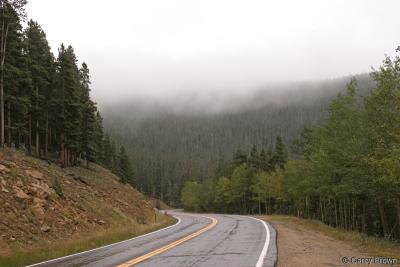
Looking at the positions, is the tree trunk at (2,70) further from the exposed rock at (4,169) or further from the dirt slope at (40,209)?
the exposed rock at (4,169)

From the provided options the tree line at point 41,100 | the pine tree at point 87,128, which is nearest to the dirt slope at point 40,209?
the tree line at point 41,100

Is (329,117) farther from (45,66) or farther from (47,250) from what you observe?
(45,66)

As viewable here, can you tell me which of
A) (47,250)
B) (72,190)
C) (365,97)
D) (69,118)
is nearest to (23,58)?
(69,118)

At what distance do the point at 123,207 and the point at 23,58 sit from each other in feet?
54.9

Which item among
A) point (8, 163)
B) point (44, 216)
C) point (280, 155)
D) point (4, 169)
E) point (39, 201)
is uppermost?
point (280, 155)

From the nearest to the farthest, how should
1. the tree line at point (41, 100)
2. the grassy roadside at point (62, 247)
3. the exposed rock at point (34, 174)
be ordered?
the grassy roadside at point (62, 247), the exposed rock at point (34, 174), the tree line at point (41, 100)

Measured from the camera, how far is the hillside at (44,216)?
61.7 ft

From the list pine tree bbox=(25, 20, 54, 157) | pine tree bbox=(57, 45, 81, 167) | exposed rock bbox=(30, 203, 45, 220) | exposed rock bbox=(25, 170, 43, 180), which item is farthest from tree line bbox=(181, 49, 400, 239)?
pine tree bbox=(25, 20, 54, 157)

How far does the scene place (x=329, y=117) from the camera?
3650 cm

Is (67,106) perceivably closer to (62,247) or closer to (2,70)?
(2,70)

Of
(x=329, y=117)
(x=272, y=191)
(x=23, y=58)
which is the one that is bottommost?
(x=272, y=191)

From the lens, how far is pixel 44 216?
2292 centimetres

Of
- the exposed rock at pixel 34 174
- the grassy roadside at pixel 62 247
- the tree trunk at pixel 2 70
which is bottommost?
the grassy roadside at pixel 62 247

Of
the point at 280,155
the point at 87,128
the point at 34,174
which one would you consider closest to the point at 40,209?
the point at 34,174
